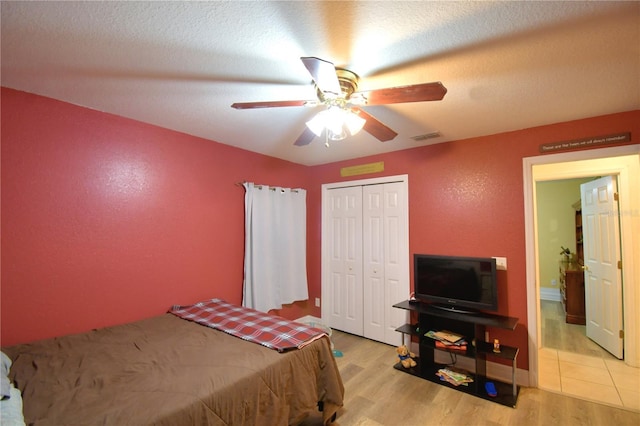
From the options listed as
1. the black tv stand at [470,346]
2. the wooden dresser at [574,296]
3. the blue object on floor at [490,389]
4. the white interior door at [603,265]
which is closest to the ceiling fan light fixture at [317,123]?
the black tv stand at [470,346]

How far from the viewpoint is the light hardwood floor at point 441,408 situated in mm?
2164

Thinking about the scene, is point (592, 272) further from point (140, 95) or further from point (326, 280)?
point (140, 95)

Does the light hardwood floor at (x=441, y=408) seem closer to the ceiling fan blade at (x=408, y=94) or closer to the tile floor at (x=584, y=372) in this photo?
the tile floor at (x=584, y=372)

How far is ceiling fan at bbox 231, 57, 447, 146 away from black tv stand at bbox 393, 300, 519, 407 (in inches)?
75.6

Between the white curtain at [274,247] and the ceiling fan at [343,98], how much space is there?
1.74 metres

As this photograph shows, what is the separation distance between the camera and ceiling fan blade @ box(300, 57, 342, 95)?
1.25 m

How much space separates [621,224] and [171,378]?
14.5 feet

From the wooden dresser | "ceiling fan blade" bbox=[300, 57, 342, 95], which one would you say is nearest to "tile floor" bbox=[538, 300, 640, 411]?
the wooden dresser

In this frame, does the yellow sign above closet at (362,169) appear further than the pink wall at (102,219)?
Yes

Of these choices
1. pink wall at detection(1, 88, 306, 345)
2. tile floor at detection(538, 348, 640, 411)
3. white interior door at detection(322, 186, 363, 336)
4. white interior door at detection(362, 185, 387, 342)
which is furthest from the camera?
white interior door at detection(322, 186, 363, 336)

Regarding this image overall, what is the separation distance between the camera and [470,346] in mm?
2727

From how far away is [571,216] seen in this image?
5.20 meters

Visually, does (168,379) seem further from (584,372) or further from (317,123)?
(584,372)

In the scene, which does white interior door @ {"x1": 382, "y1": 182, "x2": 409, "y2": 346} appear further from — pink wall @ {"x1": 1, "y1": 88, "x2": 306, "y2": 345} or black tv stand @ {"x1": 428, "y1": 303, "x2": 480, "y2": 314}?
pink wall @ {"x1": 1, "y1": 88, "x2": 306, "y2": 345}
